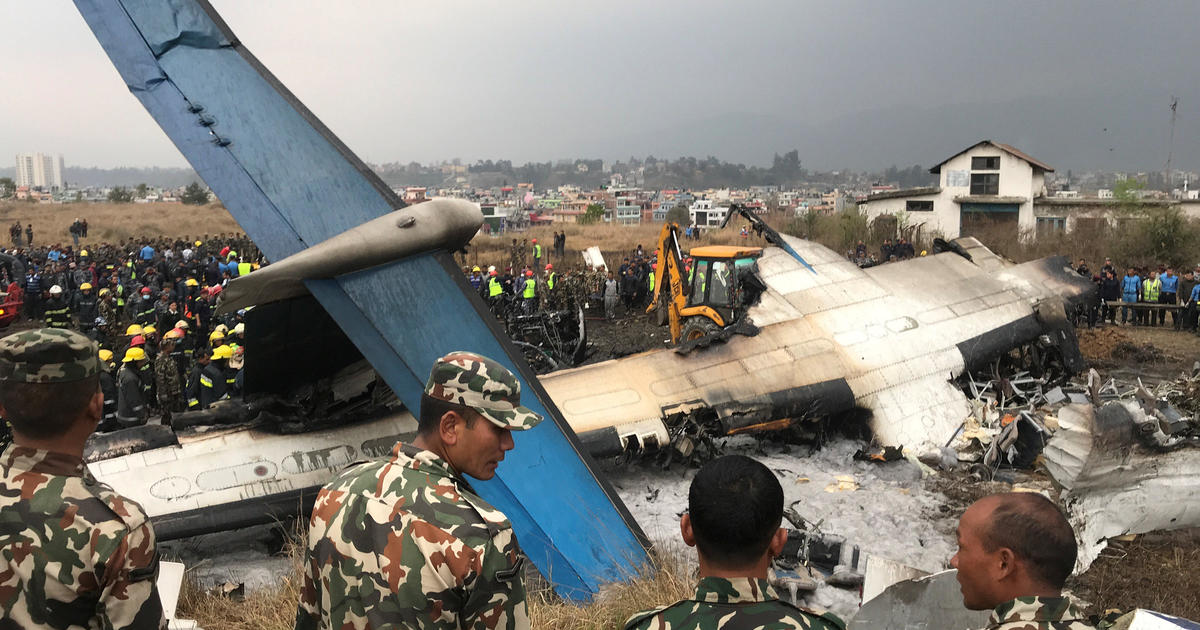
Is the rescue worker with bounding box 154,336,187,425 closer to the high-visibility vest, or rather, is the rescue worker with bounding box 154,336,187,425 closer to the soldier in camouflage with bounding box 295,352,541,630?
the soldier in camouflage with bounding box 295,352,541,630

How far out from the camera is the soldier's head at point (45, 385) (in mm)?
2375

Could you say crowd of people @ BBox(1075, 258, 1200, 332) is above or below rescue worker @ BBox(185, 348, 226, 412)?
below

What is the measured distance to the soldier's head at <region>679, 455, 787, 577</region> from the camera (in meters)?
2.17

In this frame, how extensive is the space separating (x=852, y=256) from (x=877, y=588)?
2636 cm

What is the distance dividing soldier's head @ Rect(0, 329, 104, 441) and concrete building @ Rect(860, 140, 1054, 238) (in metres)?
36.5

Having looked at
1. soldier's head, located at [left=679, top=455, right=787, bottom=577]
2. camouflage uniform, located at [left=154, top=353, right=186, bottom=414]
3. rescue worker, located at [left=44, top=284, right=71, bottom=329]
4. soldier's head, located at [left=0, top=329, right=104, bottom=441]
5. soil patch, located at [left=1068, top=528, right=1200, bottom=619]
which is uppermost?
soldier's head, located at [left=0, top=329, right=104, bottom=441]

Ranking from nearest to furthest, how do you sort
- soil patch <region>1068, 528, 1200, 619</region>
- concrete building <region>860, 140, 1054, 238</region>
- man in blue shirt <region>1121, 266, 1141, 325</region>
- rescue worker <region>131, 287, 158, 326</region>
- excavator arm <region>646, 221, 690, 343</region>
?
soil patch <region>1068, 528, 1200, 619</region> → excavator arm <region>646, 221, 690, 343</region> → rescue worker <region>131, 287, 158, 326</region> → man in blue shirt <region>1121, 266, 1141, 325</region> → concrete building <region>860, 140, 1054, 238</region>

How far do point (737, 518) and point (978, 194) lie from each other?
1521 inches

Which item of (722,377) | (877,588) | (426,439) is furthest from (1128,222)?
(426,439)

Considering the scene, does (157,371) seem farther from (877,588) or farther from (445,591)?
(445,591)

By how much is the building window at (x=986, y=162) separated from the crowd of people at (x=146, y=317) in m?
29.7

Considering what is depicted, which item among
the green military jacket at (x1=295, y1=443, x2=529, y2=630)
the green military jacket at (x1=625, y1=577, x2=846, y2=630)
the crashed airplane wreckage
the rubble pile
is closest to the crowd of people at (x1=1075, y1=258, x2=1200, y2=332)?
the rubble pile

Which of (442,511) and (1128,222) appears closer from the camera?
(442,511)

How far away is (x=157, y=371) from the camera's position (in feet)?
39.6
